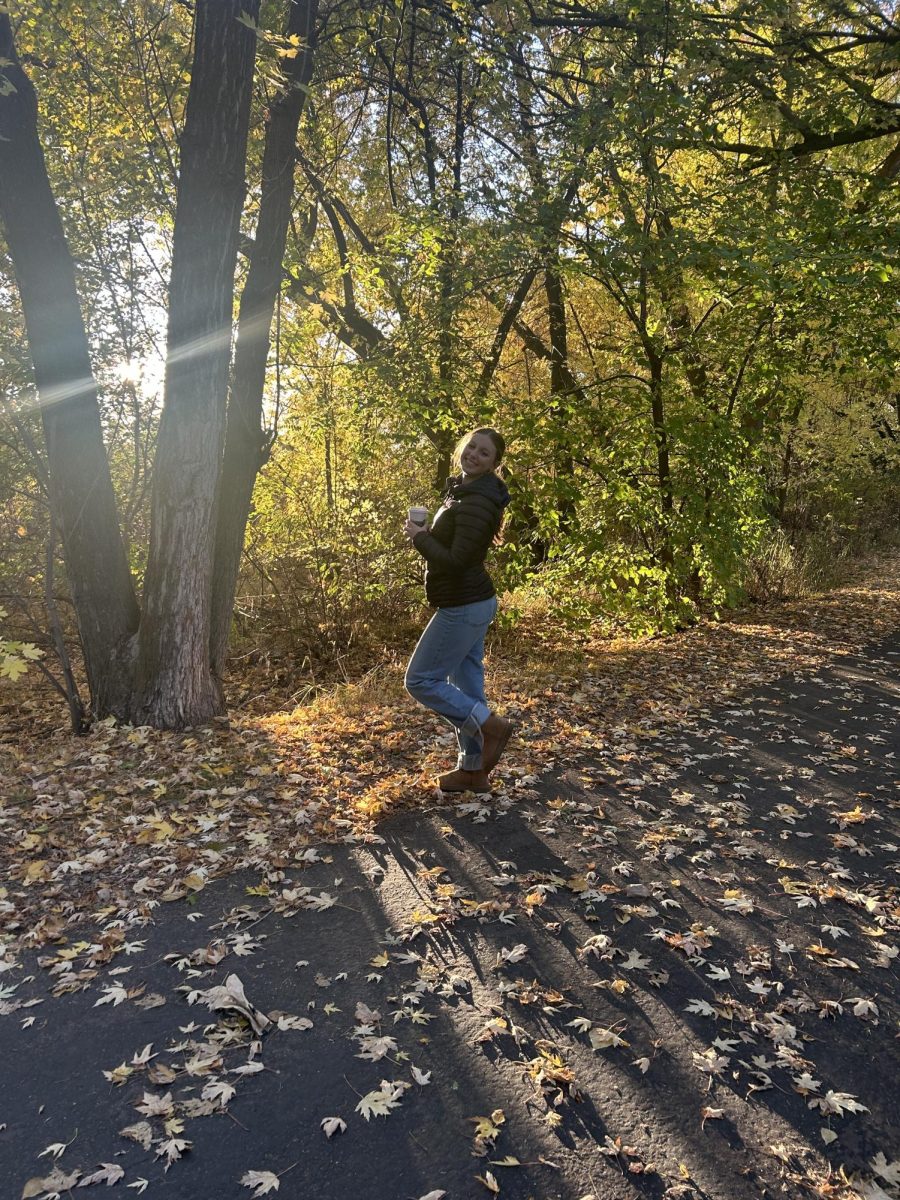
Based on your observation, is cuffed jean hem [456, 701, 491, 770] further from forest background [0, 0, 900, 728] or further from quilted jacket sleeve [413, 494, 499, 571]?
forest background [0, 0, 900, 728]

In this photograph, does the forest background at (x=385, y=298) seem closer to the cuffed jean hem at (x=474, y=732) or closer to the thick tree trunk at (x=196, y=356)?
the thick tree trunk at (x=196, y=356)

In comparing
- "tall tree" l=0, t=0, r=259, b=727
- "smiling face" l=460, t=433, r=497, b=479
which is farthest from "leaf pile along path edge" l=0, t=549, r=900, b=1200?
"smiling face" l=460, t=433, r=497, b=479

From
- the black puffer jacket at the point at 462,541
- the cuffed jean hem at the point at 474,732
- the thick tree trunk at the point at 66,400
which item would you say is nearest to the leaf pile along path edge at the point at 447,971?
the cuffed jean hem at the point at 474,732

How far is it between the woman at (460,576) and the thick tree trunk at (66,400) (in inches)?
116

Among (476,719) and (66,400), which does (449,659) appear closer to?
(476,719)

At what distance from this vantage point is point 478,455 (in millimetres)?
4191

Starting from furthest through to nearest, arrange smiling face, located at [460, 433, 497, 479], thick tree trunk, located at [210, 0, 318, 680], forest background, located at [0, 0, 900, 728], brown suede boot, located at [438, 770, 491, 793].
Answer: thick tree trunk, located at [210, 0, 318, 680] → forest background, located at [0, 0, 900, 728] → brown suede boot, located at [438, 770, 491, 793] → smiling face, located at [460, 433, 497, 479]

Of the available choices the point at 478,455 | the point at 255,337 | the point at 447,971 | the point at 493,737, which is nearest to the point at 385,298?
A: the point at 255,337

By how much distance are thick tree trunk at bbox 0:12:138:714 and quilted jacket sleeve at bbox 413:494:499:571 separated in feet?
10.1

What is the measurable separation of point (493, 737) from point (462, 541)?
1.27m

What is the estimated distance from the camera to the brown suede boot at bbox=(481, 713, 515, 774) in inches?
178

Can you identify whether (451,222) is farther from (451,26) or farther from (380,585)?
(380,585)

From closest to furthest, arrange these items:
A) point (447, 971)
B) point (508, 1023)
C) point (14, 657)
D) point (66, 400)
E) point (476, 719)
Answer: point (508, 1023)
point (447, 971)
point (476, 719)
point (14, 657)
point (66, 400)

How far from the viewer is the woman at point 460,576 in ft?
13.5
